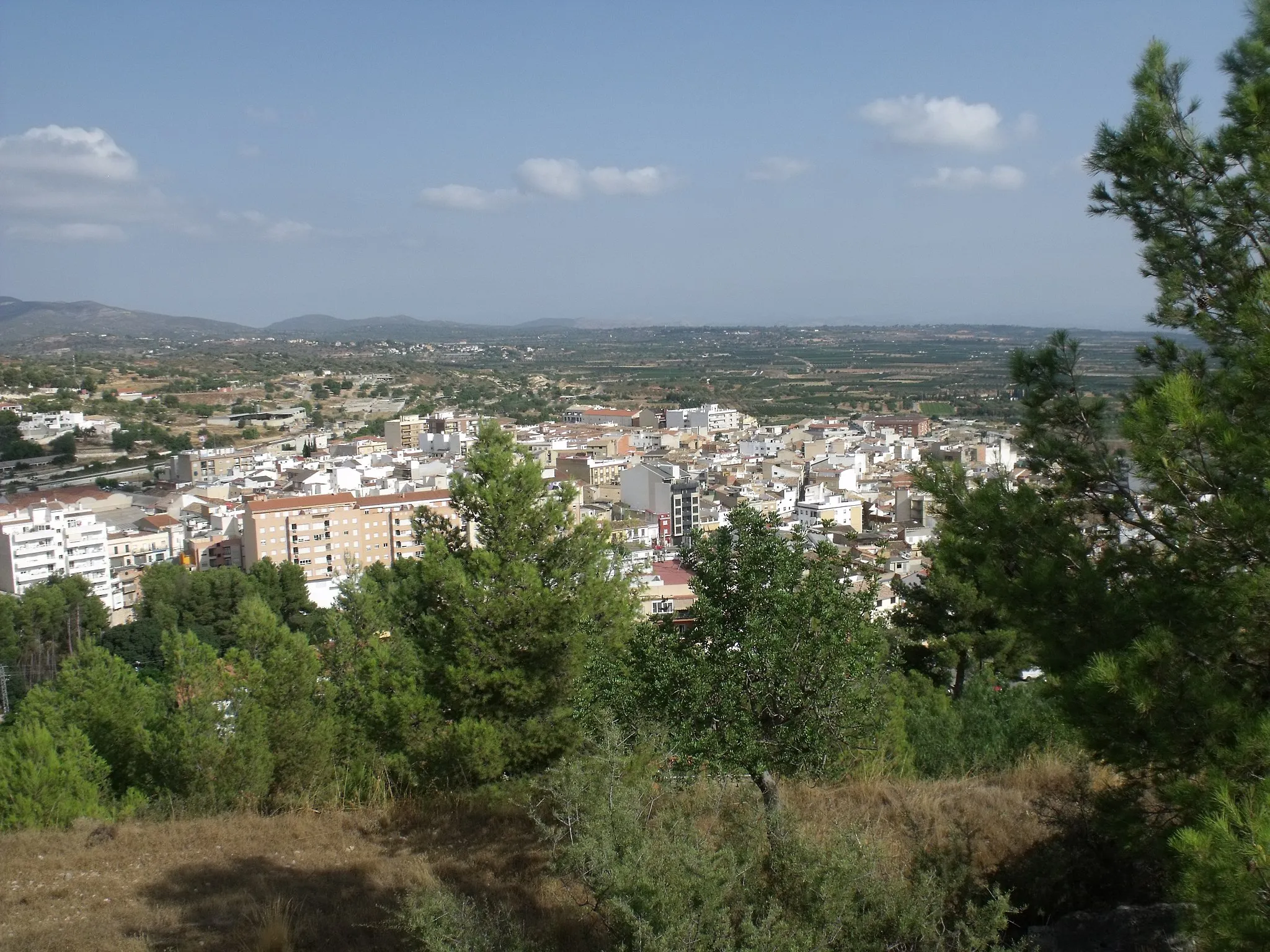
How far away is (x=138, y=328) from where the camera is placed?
14138 centimetres

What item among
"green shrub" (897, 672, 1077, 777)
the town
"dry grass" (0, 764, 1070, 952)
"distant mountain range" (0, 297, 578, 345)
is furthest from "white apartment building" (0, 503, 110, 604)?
"distant mountain range" (0, 297, 578, 345)

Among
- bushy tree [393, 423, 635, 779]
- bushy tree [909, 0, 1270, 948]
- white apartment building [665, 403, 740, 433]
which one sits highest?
bushy tree [909, 0, 1270, 948]

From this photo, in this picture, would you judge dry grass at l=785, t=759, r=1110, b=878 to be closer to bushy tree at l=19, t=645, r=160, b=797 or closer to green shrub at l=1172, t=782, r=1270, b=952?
green shrub at l=1172, t=782, r=1270, b=952

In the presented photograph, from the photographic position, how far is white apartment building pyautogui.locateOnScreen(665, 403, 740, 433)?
2208 inches

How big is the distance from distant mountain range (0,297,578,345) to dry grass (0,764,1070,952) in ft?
352

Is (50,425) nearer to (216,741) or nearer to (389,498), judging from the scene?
(389,498)

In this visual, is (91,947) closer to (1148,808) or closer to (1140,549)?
(1148,808)

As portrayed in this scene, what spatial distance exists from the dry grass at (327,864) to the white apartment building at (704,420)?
4977cm

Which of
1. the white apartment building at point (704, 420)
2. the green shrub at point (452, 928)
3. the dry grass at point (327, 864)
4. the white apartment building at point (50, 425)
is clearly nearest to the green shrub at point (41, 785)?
the dry grass at point (327, 864)

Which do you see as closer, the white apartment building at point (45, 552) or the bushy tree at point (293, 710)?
the bushy tree at point (293, 710)

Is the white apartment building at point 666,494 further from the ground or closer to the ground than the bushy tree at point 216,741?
closer to the ground

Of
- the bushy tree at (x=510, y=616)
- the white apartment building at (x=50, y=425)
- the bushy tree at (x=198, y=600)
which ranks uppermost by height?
the bushy tree at (x=510, y=616)

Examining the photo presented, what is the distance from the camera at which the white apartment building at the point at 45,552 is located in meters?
24.9

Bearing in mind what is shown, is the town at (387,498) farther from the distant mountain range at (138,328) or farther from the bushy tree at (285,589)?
the distant mountain range at (138,328)
